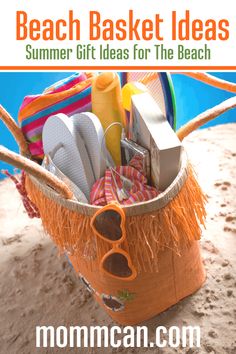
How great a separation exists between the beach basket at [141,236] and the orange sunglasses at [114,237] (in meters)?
0.02

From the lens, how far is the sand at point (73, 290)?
112 centimetres

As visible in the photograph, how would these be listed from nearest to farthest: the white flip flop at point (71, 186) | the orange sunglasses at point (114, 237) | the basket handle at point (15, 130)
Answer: the orange sunglasses at point (114, 237), the white flip flop at point (71, 186), the basket handle at point (15, 130)

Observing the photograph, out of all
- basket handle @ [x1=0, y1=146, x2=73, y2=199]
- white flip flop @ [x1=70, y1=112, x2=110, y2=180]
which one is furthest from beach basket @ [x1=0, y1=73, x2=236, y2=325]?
white flip flop @ [x1=70, y1=112, x2=110, y2=180]

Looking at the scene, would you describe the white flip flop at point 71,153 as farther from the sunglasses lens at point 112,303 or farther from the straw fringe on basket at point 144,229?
the sunglasses lens at point 112,303

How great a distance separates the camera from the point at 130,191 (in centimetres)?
97

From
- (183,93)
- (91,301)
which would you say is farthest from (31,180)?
(183,93)

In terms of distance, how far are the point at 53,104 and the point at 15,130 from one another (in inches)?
4.7

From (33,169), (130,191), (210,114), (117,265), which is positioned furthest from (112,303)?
(210,114)

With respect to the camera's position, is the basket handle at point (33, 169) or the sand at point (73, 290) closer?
the basket handle at point (33, 169)

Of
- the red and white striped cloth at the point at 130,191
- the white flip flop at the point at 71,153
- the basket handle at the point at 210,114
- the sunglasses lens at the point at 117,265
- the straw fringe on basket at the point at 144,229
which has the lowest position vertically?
the sunglasses lens at the point at 117,265

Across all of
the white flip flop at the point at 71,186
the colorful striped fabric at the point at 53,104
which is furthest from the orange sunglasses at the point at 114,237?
the colorful striped fabric at the point at 53,104

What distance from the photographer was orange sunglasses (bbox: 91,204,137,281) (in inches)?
34.1

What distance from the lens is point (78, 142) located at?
1011mm

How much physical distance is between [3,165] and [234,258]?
1075mm
